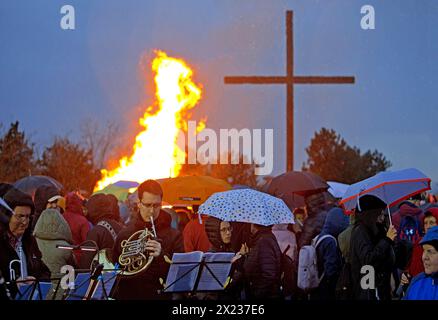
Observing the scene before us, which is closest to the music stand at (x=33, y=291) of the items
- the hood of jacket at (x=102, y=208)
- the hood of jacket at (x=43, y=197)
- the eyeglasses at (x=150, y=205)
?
the eyeglasses at (x=150, y=205)

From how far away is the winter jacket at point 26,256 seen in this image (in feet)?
22.0

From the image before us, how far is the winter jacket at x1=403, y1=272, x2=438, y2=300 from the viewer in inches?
264

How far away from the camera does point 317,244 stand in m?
9.27

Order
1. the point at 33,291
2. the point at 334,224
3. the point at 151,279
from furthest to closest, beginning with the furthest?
the point at 334,224 < the point at 151,279 < the point at 33,291

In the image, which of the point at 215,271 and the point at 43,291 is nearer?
the point at 43,291

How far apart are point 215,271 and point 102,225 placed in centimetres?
254

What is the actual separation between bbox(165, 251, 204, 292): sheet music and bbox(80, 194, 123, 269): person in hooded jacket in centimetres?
182

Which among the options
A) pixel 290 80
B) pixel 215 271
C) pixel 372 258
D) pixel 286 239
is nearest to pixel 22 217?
pixel 215 271

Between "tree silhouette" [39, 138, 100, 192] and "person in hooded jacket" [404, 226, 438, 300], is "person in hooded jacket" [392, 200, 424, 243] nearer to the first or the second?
"person in hooded jacket" [404, 226, 438, 300]

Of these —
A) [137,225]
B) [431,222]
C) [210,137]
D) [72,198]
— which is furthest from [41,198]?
[431,222]

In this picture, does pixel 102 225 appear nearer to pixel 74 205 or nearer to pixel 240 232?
pixel 74 205

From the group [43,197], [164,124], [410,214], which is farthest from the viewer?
[164,124]

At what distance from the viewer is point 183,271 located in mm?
6848

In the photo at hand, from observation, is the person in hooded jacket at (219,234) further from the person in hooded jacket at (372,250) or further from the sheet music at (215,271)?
the person in hooded jacket at (372,250)
